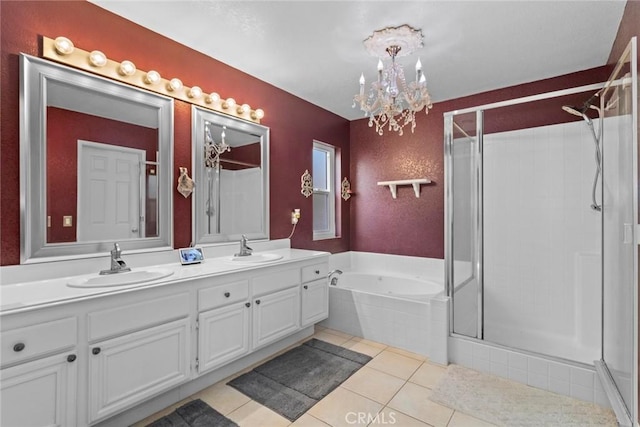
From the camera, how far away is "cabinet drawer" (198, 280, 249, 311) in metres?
1.96

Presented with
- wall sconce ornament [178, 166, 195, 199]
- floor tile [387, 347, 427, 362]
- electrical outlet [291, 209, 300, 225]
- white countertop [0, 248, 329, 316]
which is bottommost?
floor tile [387, 347, 427, 362]

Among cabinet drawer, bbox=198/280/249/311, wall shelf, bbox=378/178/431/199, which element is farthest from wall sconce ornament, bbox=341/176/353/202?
cabinet drawer, bbox=198/280/249/311

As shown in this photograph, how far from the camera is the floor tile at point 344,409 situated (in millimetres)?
1852

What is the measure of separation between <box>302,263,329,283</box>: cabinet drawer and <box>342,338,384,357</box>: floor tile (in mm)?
654

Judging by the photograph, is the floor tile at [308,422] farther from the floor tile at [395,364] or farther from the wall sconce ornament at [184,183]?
the wall sconce ornament at [184,183]

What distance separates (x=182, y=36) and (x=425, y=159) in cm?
277

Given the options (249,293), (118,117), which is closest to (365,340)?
(249,293)

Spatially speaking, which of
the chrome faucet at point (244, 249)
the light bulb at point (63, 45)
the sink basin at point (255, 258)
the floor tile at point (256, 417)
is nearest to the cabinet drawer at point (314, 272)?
the sink basin at point (255, 258)

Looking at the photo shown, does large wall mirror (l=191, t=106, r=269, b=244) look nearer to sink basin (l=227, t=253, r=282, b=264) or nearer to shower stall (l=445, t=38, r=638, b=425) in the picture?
sink basin (l=227, t=253, r=282, b=264)

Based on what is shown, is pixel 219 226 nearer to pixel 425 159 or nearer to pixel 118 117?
pixel 118 117

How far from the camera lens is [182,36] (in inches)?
90.8

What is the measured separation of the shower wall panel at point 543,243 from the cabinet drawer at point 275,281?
1.86 m

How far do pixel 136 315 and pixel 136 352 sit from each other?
0.20 metres

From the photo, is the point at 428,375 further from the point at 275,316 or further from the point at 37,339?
the point at 37,339
